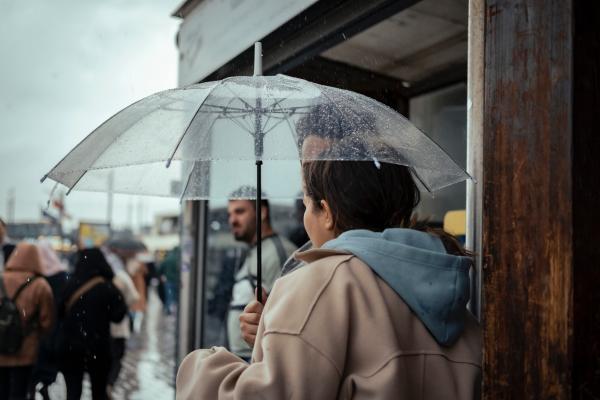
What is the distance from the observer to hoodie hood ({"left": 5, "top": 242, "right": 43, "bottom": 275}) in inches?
209

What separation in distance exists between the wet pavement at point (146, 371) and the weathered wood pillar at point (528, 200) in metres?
4.33

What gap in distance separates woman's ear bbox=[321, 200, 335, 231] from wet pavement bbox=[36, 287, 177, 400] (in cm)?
391

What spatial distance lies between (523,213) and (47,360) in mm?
4437

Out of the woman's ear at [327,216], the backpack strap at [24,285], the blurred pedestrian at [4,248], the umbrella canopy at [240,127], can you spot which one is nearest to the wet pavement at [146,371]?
the backpack strap at [24,285]

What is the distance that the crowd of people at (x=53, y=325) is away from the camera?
16.1 ft

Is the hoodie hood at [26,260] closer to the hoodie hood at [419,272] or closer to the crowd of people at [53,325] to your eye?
the crowd of people at [53,325]

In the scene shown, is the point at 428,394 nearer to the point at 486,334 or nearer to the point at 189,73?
the point at 486,334

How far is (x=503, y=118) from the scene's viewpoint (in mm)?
1643

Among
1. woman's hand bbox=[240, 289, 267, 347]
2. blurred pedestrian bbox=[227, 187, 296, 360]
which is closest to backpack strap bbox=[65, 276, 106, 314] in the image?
blurred pedestrian bbox=[227, 187, 296, 360]

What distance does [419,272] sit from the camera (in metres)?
1.66

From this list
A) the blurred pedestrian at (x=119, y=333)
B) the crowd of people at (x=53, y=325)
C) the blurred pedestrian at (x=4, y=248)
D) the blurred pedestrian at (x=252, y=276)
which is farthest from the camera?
the blurred pedestrian at (x=4, y=248)

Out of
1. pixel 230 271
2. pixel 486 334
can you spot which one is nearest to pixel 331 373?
pixel 486 334

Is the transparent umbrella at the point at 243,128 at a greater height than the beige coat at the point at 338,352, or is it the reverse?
the transparent umbrella at the point at 243,128
